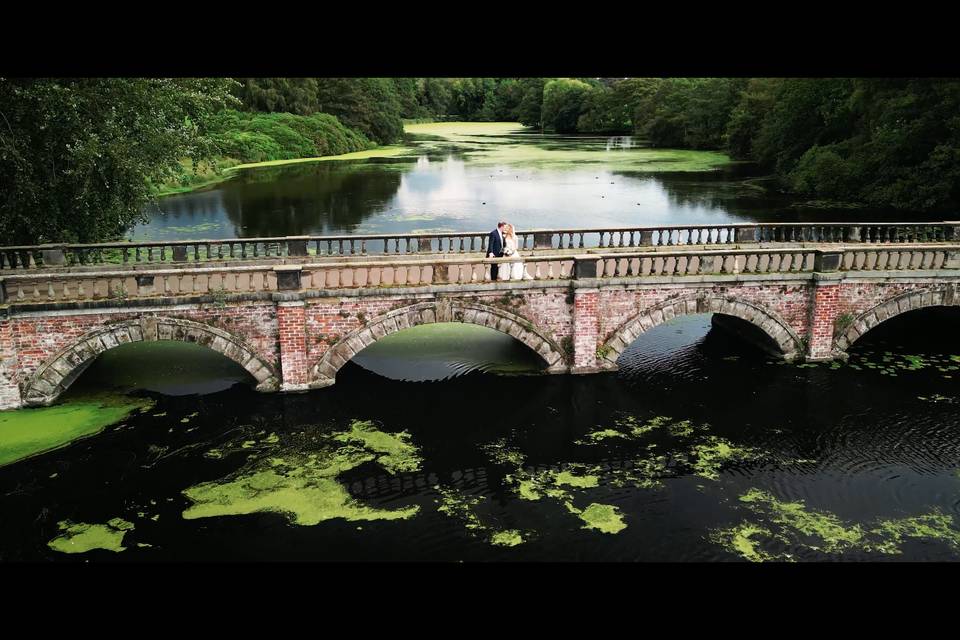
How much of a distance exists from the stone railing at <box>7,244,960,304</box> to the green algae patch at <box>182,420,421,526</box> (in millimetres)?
4011

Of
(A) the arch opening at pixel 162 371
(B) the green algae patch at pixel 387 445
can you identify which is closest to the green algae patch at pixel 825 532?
(B) the green algae patch at pixel 387 445

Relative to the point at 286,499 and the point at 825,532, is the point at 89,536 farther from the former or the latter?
the point at 825,532

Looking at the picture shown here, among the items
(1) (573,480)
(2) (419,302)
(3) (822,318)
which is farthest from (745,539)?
(2) (419,302)

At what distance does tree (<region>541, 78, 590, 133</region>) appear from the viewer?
115938 mm

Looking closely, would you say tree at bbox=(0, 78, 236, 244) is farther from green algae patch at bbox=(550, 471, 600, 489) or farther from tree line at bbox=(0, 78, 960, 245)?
green algae patch at bbox=(550, 471, 600, 489)

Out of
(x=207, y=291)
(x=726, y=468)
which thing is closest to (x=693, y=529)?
(x=726, y=468)

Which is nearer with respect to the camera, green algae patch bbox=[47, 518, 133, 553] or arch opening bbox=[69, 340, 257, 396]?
green algae patch bbox=[47, 518, 133, 553]

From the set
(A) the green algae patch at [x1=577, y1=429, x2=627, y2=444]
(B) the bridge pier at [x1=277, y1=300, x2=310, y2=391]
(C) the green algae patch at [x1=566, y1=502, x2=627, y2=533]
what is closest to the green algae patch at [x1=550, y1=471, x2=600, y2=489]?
(C) the green algae patch at [x1=566, y1=502, x2=627, y2=533]

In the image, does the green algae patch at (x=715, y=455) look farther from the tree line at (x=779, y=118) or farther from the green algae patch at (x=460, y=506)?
the tree line at (x=779, y=118)

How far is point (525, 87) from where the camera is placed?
13812 centimetres

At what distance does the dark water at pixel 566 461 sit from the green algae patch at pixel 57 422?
453mm

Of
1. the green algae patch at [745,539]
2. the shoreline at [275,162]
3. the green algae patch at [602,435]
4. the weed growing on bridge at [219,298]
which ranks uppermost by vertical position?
the shoreline at [275,162]

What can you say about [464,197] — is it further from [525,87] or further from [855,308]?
[525,87]

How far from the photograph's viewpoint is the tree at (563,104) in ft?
380
